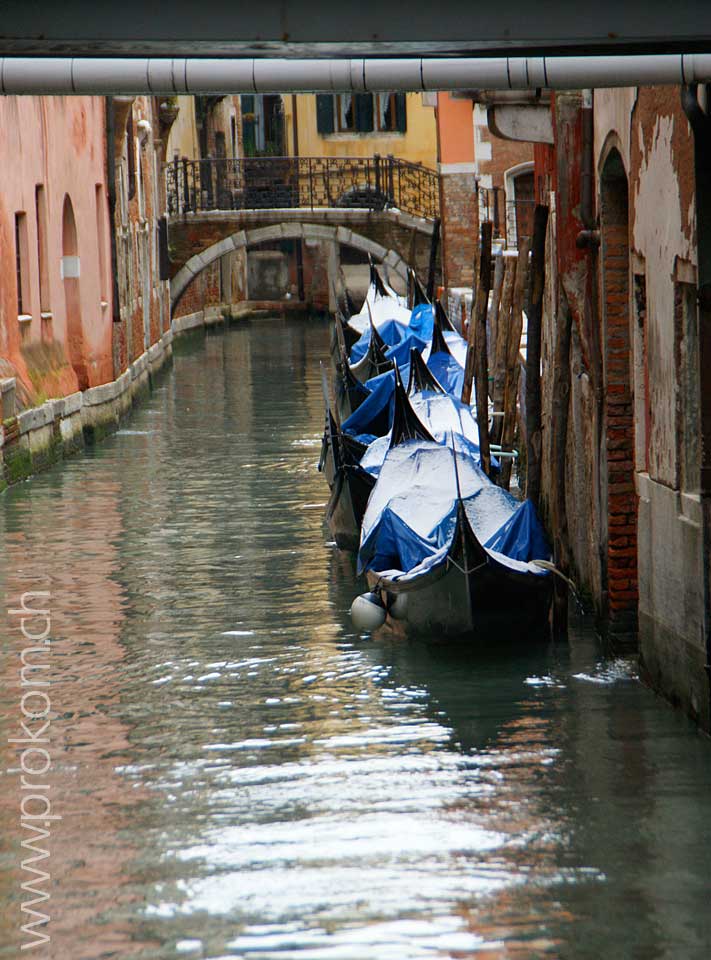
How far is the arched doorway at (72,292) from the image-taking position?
1349cm

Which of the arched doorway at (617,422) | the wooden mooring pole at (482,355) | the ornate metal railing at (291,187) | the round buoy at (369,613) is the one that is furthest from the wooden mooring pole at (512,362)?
the ornate metal railing at (291,187)

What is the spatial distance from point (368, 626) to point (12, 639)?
1493mm

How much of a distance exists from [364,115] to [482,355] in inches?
777

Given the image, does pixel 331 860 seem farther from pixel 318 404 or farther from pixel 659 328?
pixel 318 404

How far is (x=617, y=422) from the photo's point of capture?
637 cm

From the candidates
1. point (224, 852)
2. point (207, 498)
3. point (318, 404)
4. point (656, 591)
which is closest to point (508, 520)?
point (656, 591)

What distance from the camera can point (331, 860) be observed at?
4340mm

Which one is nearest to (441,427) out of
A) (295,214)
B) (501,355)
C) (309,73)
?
(501,355)

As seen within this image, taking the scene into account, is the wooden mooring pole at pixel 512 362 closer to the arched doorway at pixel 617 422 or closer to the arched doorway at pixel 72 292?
the arched doorway at pixel 617 422

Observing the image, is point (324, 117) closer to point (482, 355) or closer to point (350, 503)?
point (482, 355)

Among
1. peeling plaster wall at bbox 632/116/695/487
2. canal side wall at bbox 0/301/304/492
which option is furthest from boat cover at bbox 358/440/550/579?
canal side wall at bbox 0/301/304/492

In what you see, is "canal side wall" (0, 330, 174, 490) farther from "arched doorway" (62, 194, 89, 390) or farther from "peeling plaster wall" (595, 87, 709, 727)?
"peeling plaster wall" (595, 87, 709, 727)

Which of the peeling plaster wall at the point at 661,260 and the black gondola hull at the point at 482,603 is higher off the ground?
the peeling plaster wall at the point at 661,260

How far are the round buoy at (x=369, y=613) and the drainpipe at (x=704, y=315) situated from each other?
2.30 meters
